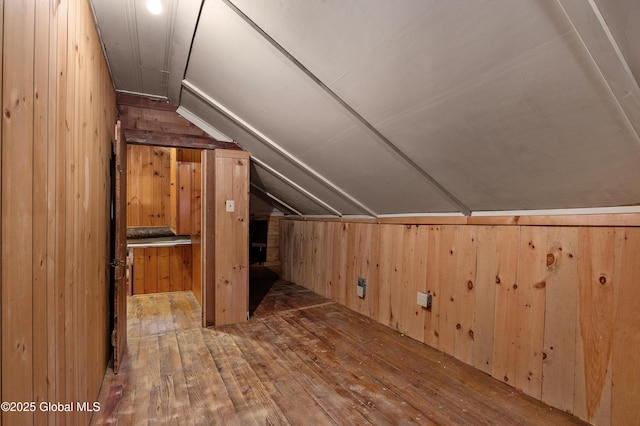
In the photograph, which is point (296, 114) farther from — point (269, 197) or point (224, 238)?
point (269, 197)

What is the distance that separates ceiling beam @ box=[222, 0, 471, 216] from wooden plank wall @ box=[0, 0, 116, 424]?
0.74 metres

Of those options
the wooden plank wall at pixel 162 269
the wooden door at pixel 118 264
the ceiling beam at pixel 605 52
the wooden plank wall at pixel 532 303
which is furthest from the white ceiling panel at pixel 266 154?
the ceiling beam at pixel 605 52

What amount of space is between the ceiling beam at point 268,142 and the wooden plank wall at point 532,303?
1.63 feet

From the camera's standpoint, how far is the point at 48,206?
970 millimetres

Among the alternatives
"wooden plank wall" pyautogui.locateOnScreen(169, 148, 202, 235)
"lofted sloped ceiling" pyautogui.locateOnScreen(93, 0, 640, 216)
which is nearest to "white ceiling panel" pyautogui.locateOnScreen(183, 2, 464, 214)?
"lofted sloped ceiling" pyautogui.locateOnScreen(93, 0, 640, 216)

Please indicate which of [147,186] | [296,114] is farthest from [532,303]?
[147,186]

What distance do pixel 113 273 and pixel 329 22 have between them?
7.32 ft

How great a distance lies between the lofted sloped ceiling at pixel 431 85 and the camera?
103 centimetres

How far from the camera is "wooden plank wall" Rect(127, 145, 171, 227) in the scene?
4.68m

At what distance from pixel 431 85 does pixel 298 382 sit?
6.10ft

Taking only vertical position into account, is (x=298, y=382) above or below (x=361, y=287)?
below

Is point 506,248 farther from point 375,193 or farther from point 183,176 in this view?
point 183,176

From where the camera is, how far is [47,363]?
94 centimetres

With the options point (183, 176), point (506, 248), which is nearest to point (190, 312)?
point (183, 176)
